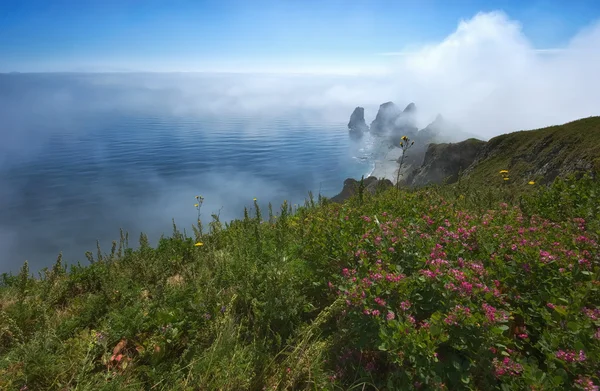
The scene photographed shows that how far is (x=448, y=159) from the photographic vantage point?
374 feet

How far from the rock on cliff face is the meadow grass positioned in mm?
103708

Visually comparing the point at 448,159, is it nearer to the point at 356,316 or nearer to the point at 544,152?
the point at 544,152

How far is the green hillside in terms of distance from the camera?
235 cm

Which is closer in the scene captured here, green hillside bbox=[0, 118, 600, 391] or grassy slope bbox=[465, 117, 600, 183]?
green hillside bbox=[0, 118, 600, 391]

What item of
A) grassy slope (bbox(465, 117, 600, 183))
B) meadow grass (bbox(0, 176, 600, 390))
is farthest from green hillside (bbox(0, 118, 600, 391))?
grassy slope (bbox(465, 117, 600, 183))

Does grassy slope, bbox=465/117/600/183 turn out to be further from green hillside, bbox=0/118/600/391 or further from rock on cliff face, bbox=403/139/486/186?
green hillside, bbox=0/118/600/391

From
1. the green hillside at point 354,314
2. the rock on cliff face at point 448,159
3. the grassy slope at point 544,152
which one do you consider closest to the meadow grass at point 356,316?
the green hillside at point 354,314

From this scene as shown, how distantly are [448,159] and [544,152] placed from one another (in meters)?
41.0

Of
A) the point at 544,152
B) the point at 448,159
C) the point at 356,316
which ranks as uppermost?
the point at 356,316

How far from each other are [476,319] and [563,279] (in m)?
1.30

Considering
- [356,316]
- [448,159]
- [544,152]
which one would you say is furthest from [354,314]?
[448,159]

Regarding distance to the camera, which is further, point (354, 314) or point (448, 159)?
point (448, 159)

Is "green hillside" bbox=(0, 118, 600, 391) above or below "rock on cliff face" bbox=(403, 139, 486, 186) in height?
above

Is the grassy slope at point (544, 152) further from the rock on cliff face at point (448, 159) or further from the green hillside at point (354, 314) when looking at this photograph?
the green hillside at point (354, 314)
